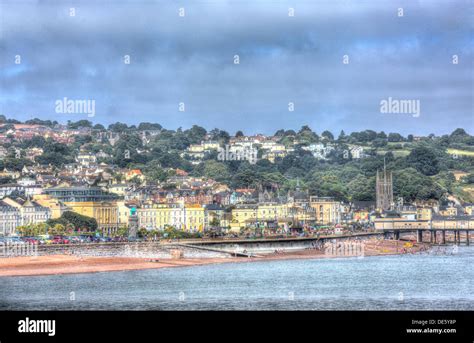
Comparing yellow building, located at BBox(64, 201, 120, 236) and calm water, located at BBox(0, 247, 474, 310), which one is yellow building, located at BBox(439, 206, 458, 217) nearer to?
yellow building, located at BBox(64, 201, 120, 236)

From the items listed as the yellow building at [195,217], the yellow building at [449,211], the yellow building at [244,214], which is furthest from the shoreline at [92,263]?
the yellow building at [449,211]

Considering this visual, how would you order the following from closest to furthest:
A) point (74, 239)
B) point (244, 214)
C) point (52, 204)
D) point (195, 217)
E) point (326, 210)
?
point (74, 239) → point (52, 204) → point (195, 217) → point (244, 214) → point (326, 210)

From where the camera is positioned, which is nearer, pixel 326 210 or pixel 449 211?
pixel 326 210

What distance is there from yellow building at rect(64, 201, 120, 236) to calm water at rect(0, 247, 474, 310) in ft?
45.9

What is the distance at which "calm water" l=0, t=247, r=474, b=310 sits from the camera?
25.7 metres

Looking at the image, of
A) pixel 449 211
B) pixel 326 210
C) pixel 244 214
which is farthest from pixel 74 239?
pixel 449 211

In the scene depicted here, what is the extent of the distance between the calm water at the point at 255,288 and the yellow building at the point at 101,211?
14.0 m

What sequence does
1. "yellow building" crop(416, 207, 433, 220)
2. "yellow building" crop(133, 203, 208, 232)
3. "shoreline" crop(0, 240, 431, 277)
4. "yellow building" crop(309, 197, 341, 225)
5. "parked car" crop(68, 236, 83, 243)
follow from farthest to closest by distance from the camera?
1. "yellow building" crop(309, 197, 341, 225)
2. "yellow building" crop(416, 207, 433, 220)
3. "yellow building" crop(133, 203, 208, 232)
4. "parked car" crop(68, 236, 83, 243)
5. "shoreline" crop(0, 240, 431, 277)

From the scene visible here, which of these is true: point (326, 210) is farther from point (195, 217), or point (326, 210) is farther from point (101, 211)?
point (101, 211)

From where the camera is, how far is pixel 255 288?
28984mm

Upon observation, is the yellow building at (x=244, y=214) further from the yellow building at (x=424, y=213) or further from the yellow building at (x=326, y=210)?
the yellow building at (x=424, y=213)

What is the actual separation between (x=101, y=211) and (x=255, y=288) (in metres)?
22.8

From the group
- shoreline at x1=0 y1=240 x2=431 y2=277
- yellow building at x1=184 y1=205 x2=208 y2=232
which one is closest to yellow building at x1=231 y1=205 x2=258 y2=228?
yellow building at x1=184 y1=205 x2=208 y2=232
